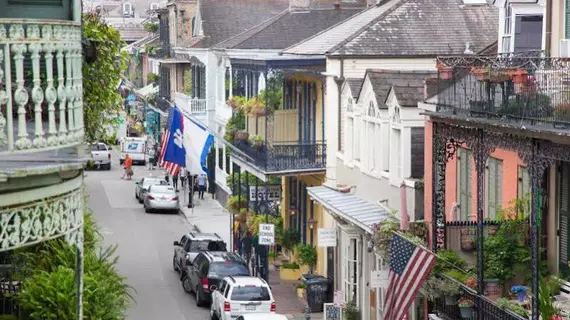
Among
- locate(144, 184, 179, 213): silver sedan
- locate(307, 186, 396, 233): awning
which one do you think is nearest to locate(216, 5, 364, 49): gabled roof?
locate(144, 184, 179, 213): silver sedan

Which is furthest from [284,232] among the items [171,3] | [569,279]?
[171,3]

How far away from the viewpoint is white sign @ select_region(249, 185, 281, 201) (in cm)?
3984

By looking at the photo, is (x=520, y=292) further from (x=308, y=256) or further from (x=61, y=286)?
(x=308, y=256)

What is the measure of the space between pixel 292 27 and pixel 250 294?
622 inches

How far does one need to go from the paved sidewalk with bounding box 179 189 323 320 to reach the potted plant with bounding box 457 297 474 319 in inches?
509

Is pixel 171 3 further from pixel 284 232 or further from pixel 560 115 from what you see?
pixel 560 115

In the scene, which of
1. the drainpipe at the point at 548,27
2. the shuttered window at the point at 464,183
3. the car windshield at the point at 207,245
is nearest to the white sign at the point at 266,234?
the car windshield at the point at 207,245

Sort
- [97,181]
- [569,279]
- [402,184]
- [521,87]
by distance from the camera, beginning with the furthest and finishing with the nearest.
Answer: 1. [97,181]
2. [402,184]
3. [569,279]
4. [521,87]

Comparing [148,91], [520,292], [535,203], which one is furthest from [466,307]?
[148,91]

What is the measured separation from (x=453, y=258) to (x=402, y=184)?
4022 millimetres

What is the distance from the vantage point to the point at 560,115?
1568 cm

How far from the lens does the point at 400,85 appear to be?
26.9 m

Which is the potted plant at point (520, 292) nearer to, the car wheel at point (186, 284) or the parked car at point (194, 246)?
the car wheel at point (186, 284)

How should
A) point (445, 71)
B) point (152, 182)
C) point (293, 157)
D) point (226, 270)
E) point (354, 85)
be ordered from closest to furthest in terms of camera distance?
1. point (445, 71)
2. point (354, 85)
3. point (226, 270)
4. point (293, 157)
5. point (152, 182)
